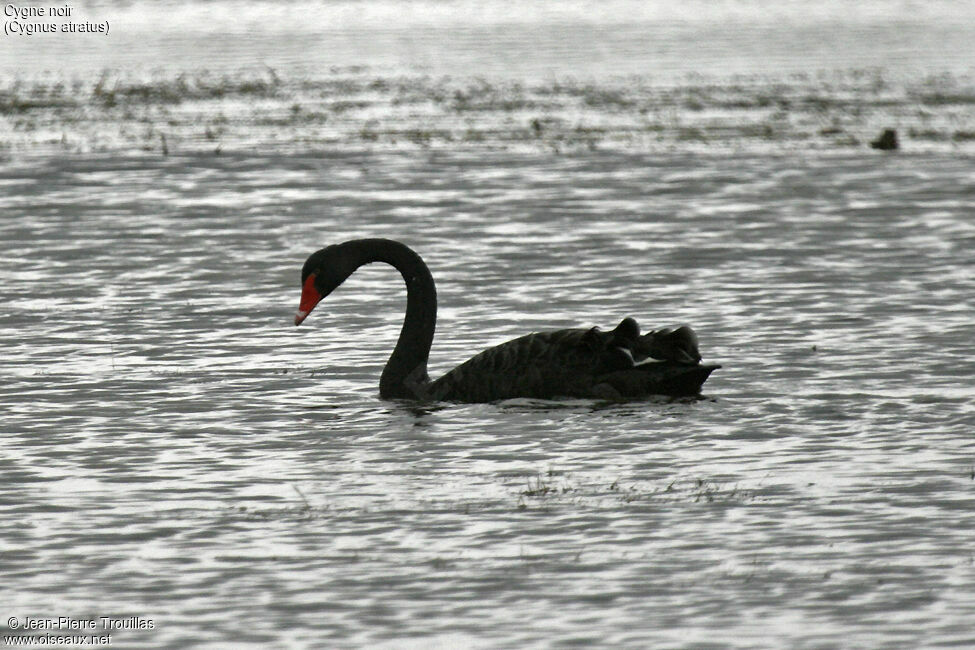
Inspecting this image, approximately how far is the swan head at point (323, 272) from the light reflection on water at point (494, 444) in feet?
A: 2.12

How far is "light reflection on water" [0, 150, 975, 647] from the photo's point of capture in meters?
7.93

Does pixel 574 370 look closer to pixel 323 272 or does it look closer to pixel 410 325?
pixel 410 325

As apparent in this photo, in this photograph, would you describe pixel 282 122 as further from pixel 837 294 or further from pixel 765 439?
pixel 765 439

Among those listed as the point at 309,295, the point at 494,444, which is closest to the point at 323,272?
the point at 309,295

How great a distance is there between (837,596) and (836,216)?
48.1 ft

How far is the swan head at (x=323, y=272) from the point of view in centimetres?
1274

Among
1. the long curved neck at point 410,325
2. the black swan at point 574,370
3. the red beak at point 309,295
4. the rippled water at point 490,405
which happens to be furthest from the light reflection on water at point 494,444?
the red beak at point 309,295

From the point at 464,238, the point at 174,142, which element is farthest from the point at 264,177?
the point at 464,238

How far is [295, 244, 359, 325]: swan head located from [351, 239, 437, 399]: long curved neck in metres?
0.12

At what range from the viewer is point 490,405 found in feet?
39.7

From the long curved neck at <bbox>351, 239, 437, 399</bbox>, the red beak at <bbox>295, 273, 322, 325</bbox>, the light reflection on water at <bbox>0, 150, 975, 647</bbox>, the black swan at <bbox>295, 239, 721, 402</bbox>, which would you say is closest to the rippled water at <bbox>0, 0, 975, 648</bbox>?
the light reflection on water at <bbox>0, 150, 975, 647</bbox>

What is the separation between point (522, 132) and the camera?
31.4 meters

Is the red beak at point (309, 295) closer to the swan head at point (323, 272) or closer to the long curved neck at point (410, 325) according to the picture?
the swan head at point (323, 272)

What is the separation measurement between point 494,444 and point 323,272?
2419 millimetres
